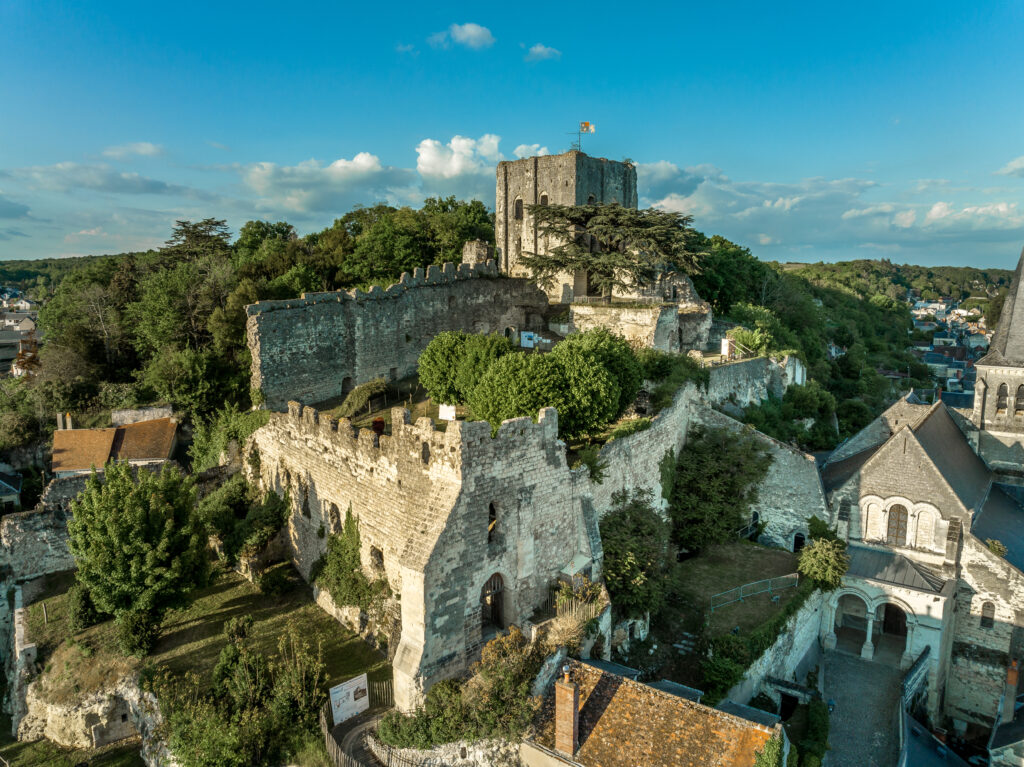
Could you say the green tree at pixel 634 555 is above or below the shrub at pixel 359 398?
below

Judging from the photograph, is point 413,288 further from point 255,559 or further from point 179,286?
point 255,559

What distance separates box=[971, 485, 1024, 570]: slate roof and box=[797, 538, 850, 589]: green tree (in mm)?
4615

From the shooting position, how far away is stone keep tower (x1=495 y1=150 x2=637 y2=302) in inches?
1300

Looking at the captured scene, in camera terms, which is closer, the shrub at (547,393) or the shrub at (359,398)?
the shrub at (547,393)

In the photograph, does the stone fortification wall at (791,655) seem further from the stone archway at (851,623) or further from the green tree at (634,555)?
the green tree at (634,555)

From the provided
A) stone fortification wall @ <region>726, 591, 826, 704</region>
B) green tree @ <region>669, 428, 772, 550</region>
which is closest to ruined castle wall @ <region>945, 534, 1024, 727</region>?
stone fortification wall @ <region>726, 591, 826, 704</region>

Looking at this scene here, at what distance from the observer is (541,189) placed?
111 ft

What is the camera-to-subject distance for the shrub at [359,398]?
846 inches

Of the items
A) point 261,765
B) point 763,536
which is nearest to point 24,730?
point 261,765

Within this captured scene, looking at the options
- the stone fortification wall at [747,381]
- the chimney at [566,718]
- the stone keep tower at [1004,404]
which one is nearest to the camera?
the chimney at [566,718]

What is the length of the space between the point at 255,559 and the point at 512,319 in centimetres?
1689

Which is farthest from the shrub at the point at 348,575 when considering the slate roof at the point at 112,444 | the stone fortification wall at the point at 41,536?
the slate roof at the point at 112,444

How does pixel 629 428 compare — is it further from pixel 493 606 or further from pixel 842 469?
pixel 842 469

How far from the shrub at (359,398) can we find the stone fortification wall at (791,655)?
13.6m
